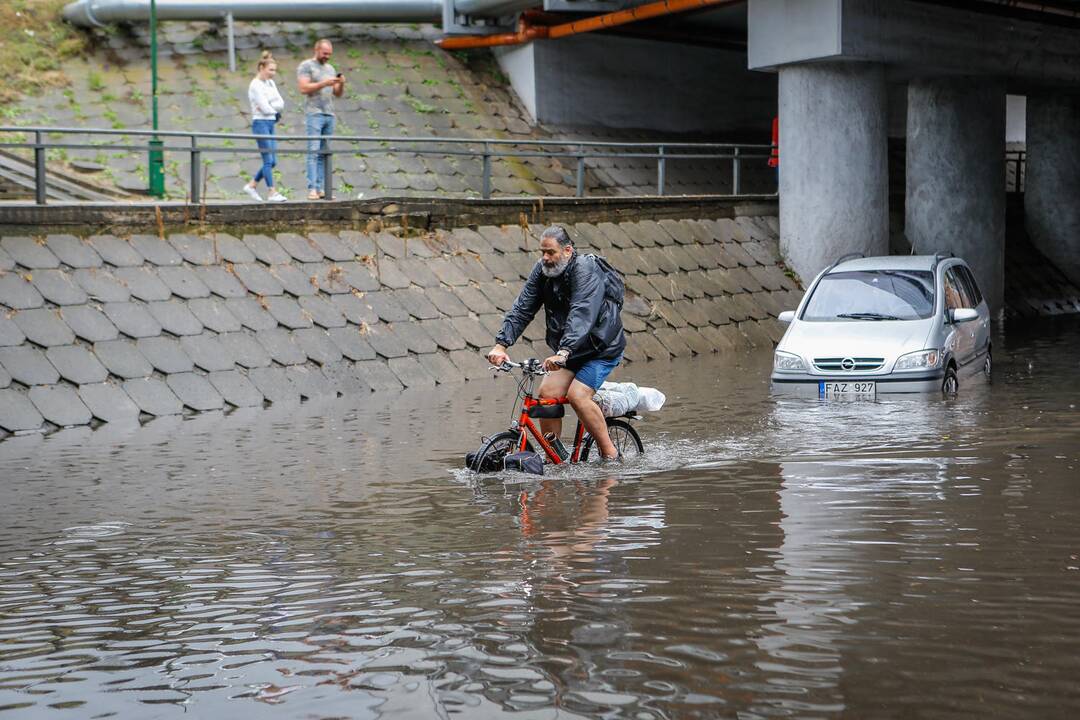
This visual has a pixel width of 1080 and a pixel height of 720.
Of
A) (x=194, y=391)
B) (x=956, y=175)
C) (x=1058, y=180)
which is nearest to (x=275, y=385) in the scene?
(x=194, y=391)

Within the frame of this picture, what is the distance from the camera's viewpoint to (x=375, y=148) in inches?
926

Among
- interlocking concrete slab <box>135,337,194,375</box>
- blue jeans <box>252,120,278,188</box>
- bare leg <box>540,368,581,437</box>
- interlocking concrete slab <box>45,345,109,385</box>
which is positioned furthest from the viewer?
blue jeans <box>252,120,278,188</box>

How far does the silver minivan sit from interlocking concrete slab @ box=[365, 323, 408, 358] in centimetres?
492

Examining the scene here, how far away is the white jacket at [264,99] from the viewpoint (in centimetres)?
1972

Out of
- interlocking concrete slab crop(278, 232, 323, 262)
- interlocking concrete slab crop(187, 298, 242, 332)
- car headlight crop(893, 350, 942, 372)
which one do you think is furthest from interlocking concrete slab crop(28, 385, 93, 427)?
car headlight crop(893, 350, 942, 372)

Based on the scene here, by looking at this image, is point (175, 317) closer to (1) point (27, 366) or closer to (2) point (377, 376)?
(1) point (27, 366)

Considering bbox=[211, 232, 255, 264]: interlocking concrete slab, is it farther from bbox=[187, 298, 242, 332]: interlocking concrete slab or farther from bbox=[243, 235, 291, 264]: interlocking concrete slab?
bbox=[187, 298, 242, 332]: interlocking concrete slab

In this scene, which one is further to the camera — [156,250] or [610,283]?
[156,250]

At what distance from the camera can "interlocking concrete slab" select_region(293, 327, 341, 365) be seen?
16406 millimetres

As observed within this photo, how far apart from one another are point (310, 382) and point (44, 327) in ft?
9.77

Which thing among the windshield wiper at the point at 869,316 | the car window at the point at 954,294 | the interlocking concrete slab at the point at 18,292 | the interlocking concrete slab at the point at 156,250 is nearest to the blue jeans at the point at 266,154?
the interlocking concrete slab at the point at 156,250

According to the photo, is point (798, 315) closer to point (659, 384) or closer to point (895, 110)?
point (659, 384)

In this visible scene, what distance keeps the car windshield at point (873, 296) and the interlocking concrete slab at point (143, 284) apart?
740 centimetres

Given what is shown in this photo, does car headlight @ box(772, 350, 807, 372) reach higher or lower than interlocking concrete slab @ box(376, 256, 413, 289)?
lower
